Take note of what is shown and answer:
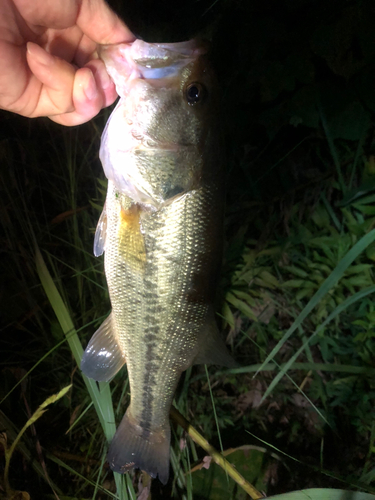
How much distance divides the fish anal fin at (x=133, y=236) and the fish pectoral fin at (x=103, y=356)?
375 millimetres

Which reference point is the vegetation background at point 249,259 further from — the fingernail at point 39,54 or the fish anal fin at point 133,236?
the fingernail at point 39,54

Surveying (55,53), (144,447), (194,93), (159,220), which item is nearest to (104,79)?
(55,53)

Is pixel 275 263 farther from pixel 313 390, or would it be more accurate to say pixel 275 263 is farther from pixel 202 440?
pixel 202 440

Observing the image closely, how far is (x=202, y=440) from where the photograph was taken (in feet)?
4.83

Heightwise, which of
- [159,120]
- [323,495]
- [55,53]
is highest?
[55,53]

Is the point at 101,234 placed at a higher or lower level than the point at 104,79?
lower

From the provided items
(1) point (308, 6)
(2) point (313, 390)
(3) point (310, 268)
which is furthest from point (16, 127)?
(2) point (313, 390)

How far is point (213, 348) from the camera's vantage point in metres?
1.32

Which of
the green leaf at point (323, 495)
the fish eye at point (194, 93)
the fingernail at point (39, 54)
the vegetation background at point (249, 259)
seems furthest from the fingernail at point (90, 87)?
the green leaf at point (323, 495)

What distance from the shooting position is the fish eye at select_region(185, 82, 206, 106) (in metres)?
1.01

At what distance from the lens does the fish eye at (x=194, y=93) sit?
39.6 inches

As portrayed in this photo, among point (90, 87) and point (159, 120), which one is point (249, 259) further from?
point (90, 87)

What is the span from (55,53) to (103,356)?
125 cm

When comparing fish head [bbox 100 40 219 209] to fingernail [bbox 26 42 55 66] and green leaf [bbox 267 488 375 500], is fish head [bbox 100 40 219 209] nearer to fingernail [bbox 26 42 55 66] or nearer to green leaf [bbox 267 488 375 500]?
fingernail [bbox 26 42 55 66]
